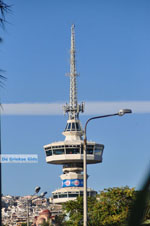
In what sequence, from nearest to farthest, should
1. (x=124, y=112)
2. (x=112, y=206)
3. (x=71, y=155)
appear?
(x=124, y=112) → (x=112, y=206) → (x=71, y=155)

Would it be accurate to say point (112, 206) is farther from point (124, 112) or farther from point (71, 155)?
point (71, 155)

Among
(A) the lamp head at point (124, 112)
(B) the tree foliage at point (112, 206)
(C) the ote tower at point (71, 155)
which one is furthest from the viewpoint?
(C) the ote tower at point (71, 155)

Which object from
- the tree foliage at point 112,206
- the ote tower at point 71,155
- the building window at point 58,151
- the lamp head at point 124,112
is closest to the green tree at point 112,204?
the tree foliage at point 112,206

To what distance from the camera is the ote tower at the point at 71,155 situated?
488 ft

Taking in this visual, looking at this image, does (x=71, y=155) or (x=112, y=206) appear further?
(x=71, y=155)

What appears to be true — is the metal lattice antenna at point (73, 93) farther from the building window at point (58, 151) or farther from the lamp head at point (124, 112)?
the lamp head at point (124, 112)

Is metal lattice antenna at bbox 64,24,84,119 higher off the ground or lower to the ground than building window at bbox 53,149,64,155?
higher

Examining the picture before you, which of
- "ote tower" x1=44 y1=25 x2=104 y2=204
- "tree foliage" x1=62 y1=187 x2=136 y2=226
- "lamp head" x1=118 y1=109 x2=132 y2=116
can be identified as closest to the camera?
"lamp head" x1=118 y1=109 x2=132 y2=116

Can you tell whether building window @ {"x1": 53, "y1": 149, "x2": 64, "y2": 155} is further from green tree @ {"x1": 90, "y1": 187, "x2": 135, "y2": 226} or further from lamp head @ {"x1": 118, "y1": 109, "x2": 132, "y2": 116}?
lamp head @ {"x1": 118, "y1": 109, "x2": 132, "y2": 116}

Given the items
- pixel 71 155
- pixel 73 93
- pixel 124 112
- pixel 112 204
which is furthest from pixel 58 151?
pixel 124 112

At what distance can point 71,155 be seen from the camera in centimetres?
14825

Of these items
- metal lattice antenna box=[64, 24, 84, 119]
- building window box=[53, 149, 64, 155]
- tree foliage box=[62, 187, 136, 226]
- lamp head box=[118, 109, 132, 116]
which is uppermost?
metal lattice antenna box=[64, 24, 84, 119]

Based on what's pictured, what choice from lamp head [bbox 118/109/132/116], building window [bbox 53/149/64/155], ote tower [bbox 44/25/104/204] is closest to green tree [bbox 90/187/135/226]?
lamp head [bbox 118/109/132/116]

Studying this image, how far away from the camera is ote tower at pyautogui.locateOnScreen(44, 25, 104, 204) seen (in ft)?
488
